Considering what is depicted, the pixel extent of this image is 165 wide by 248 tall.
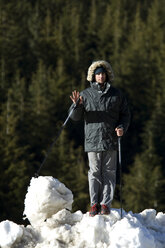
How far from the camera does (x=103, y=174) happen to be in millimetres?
6980

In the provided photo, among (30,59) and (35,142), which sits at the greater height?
(30,59)

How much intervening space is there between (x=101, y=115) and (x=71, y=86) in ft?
206

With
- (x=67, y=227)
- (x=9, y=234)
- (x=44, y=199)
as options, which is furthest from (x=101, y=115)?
(x=9, y=234)

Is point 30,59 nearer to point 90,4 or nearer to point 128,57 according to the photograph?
point 128,57

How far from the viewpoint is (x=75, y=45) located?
82.1 metres

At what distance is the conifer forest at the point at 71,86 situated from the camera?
48969mm

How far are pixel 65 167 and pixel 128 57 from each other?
29449mm

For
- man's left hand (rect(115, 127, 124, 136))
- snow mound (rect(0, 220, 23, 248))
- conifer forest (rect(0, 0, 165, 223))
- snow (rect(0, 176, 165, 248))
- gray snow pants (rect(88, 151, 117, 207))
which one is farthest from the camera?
conifer forest (rect(0, 0, 165, 223))

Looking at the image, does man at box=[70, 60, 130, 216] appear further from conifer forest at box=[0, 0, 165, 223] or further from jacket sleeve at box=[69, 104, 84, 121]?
conifer forest at box=[0, 0, 165, 223]

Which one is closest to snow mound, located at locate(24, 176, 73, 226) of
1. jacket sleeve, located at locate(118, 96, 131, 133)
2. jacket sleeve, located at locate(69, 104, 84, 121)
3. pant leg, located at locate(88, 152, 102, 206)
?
pant leg, located at locate(88, 152, 102, 206)

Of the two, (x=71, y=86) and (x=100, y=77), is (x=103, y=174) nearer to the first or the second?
(x=100, y=77)

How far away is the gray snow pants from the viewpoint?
6.91 meters

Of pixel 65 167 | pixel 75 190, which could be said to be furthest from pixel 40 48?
pixel 75 190

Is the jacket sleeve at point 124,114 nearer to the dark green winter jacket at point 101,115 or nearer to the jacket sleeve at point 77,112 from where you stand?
the dark green winter jacket at point 101,115
